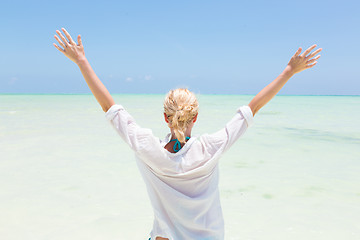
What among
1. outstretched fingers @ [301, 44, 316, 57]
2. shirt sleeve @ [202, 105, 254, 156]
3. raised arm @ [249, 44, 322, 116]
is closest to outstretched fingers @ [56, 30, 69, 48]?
shirt sleeve @ [202, 105, 254, 156]

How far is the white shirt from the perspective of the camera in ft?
4.99

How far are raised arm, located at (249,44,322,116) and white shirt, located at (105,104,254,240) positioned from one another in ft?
0.49

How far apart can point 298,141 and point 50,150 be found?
6.04 m

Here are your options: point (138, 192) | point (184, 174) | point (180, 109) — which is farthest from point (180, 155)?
point (138, 192)

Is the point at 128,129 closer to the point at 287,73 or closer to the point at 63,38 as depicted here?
the point at 63,38

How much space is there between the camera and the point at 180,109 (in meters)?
1.53

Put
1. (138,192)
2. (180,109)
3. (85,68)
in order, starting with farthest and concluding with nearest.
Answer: (138,192) → (85,68) → (180,109)

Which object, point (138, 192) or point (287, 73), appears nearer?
point (287, 73)

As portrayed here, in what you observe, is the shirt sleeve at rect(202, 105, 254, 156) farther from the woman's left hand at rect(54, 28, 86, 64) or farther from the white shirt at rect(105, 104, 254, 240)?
the woman's left hand at rect(54, 28, 86, 64)

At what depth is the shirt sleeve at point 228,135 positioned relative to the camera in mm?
1538

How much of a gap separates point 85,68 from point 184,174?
0.77 metres

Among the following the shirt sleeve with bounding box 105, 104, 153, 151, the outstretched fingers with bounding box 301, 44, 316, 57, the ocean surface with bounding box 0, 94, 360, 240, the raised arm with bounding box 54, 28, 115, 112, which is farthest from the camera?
the ocean surface with bounding box 0, 94, 360, 240

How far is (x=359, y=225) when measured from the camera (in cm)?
336

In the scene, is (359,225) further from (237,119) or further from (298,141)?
(298,141)
